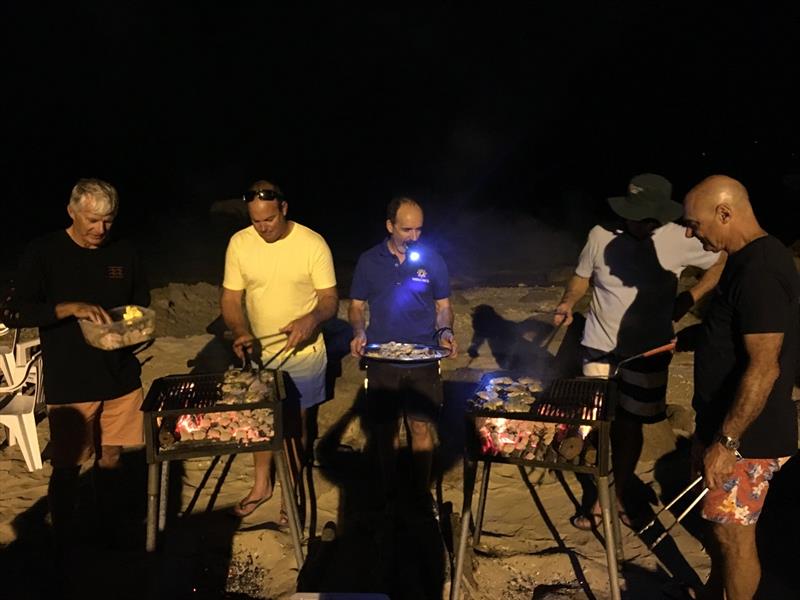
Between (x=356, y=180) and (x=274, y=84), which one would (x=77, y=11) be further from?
(x=356, y=180)

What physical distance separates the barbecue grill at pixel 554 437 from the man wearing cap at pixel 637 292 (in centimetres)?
59

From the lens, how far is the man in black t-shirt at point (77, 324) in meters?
3.63

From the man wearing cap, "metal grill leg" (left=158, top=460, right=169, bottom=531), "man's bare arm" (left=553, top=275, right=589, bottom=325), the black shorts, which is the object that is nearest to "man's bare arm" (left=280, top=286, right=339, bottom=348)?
the black shorts

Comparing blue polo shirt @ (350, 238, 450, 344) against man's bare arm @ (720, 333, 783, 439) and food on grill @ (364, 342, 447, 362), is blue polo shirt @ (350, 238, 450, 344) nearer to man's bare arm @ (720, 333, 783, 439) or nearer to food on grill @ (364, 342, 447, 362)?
food on grill @ (364, 342, 447, 362)

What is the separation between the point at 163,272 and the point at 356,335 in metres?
8.08

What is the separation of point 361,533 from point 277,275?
74.8 inches

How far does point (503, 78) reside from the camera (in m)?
29.0

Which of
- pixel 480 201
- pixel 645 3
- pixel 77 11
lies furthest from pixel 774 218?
pixel 77 11

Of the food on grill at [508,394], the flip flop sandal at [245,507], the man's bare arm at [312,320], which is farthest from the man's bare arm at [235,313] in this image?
the food on grill at [508,394]

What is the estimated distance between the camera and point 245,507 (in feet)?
15.1

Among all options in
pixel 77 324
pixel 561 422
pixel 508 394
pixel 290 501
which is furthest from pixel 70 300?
pixel 561 422

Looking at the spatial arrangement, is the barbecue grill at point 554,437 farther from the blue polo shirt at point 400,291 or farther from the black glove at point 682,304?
the blue polo shirt at point 400,291

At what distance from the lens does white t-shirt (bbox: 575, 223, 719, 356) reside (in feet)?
13.5

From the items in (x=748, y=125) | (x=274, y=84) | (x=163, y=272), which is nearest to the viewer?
(x=163, y=272)
